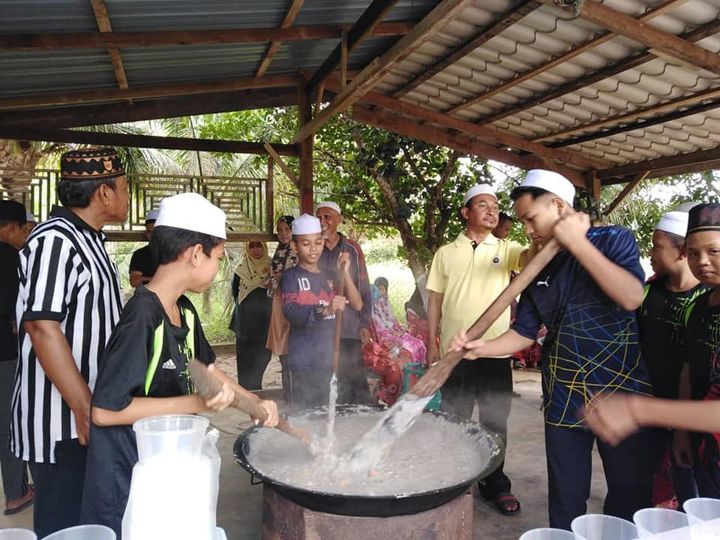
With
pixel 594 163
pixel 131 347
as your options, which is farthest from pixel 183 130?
pixel 131 347

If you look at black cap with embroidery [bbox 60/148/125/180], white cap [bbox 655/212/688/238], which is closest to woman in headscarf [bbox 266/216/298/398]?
black cap with embroidery [bbox 60/148/125/180]

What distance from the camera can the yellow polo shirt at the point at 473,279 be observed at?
367cm

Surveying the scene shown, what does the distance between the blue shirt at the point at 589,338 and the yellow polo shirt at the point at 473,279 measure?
1216mm

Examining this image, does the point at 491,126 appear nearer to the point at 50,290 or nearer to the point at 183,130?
the point at 50,290

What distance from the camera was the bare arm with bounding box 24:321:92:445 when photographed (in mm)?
1995

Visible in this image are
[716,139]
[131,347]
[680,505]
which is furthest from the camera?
[716,139]

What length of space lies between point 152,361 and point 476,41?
3800 mm

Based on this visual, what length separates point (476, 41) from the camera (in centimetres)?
446

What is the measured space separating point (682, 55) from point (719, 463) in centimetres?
279

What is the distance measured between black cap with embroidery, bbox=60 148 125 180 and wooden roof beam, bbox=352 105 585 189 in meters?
4.52

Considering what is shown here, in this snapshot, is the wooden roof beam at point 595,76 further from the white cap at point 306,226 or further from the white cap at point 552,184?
the white cap at point 306,226

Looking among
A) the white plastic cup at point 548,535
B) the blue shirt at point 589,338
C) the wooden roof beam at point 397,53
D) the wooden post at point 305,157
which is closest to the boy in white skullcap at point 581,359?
the blue shirt at point 589,338

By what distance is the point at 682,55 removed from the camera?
3.58 m

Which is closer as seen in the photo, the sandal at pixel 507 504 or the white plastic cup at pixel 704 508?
the white plastic cup at pixel 704 508
